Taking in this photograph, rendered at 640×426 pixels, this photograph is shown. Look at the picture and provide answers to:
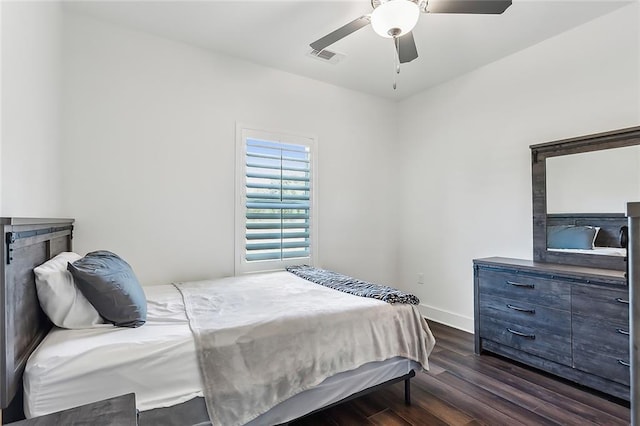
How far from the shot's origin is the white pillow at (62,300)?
1521mm

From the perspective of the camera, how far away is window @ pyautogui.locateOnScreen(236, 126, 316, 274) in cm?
321

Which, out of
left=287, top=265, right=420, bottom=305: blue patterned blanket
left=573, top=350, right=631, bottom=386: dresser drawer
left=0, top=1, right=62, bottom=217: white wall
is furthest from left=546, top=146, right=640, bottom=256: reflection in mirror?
left=0, top=1, right=62, bottom=217: white wall

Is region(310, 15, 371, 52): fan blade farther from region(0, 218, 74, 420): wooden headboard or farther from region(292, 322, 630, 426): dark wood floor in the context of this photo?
region(292, 322, 630, 426): dark wood floor

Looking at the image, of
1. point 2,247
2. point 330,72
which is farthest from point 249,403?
point 330,72

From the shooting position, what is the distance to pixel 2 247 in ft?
3.78

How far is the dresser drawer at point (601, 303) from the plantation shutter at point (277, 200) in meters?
2.36

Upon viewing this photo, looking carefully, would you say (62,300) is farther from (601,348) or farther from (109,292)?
(601,348)

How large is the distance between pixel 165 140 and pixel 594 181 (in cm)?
360

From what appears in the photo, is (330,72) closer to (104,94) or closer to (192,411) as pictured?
(104,94)

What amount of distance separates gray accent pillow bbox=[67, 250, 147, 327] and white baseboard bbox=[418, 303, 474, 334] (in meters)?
3.12

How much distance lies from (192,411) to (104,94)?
2.47 m

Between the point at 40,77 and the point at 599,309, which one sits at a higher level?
the point at 40,77

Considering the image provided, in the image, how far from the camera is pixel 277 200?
337cm

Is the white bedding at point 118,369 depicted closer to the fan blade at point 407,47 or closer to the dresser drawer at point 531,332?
the dresser drawer at point 531,332
